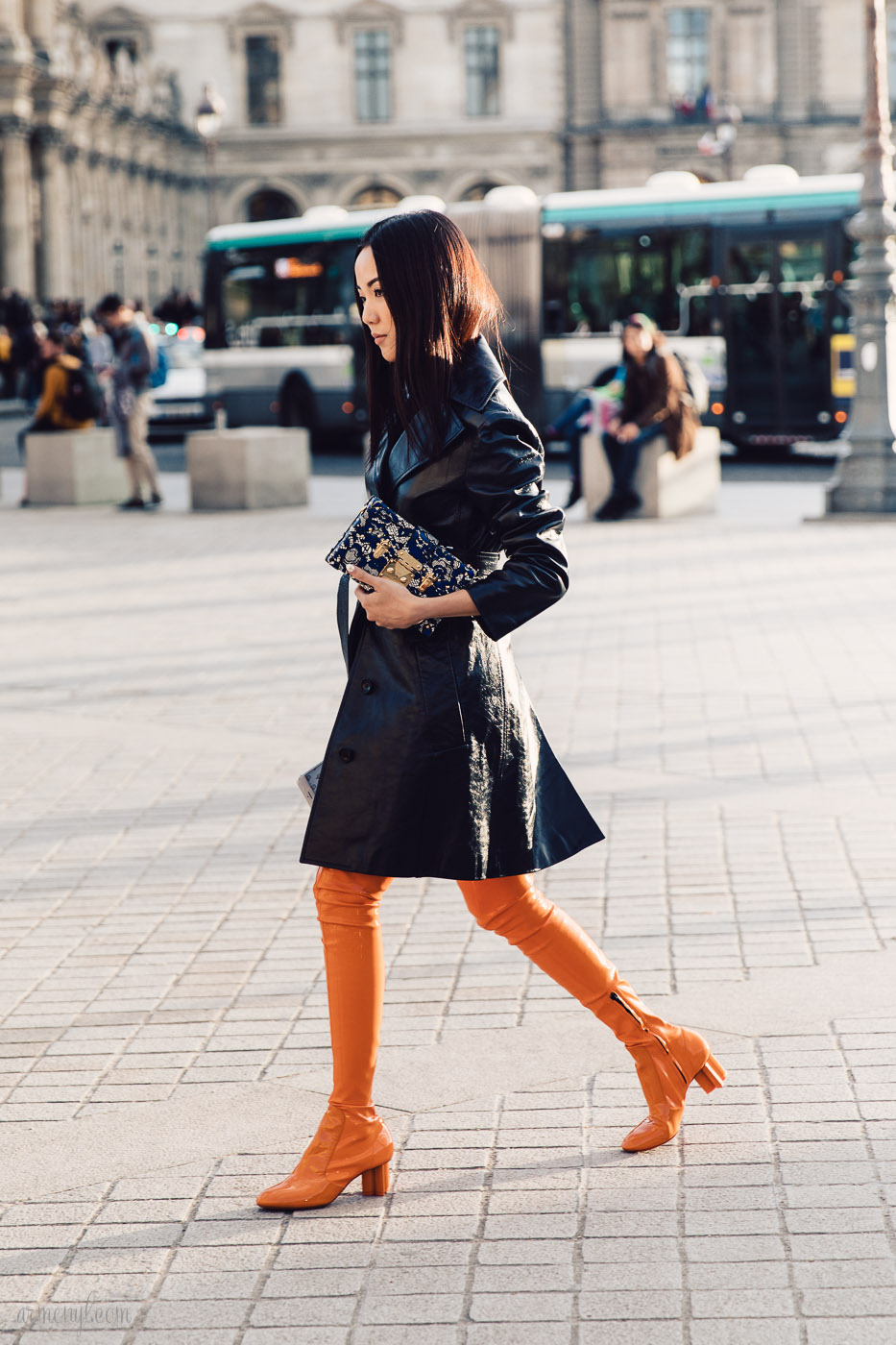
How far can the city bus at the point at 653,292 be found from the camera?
73.9 ft

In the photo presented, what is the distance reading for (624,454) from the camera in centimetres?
1566

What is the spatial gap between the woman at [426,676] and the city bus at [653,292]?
60.7ft

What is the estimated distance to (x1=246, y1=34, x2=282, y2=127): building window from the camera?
5900 cm

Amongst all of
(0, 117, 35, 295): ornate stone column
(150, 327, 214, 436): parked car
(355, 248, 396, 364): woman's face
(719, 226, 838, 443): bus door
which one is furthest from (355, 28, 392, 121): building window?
(355, 248, 396, 364): woman's face

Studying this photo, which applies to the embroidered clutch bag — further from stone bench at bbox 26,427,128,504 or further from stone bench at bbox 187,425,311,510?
stone bench at bbox 26,427,128,504

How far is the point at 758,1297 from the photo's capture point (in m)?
2.97

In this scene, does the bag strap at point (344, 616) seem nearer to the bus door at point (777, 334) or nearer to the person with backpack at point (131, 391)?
the person with backpack at point (131, 391)

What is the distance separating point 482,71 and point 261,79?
A: 271 inches

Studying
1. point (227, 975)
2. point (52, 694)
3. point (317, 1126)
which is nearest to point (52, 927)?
point (227, 975)

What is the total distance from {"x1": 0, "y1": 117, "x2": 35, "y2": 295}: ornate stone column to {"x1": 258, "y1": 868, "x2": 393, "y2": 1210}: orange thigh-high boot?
45991mm

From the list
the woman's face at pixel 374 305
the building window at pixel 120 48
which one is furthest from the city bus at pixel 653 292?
the building window at pixel 120 48

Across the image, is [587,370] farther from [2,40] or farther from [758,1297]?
[2,40]

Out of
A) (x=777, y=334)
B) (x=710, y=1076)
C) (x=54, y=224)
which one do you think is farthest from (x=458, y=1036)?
(x=54, y=224)

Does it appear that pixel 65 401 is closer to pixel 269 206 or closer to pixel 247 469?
pixel 247 469
